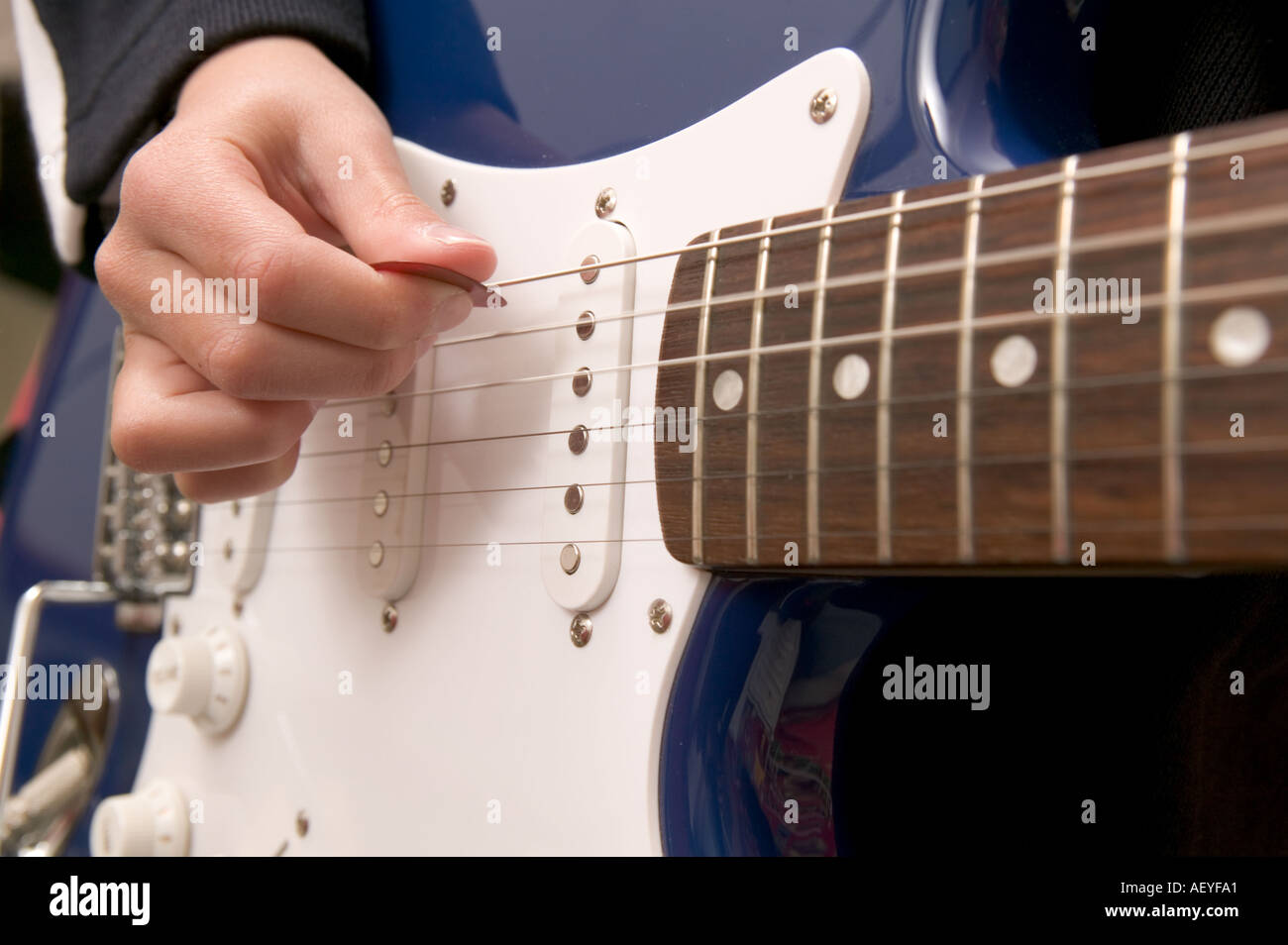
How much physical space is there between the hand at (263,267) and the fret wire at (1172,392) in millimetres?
307

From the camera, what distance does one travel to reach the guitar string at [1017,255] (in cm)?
27

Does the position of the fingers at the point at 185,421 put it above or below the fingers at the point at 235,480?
above

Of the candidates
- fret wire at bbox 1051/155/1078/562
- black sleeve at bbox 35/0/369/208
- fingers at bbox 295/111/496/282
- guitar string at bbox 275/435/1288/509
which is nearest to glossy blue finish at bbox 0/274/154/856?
black sleeve at bbox 35/0/369/208

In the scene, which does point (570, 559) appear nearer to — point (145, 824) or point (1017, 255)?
point (1017, 255)

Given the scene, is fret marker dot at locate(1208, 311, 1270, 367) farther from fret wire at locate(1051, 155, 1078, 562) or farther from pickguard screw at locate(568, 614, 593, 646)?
pickguard screw at locate(568, 614, 593, 646)

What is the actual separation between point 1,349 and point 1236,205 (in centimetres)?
144

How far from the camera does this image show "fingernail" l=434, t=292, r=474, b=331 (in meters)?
0.49

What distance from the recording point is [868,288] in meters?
0.36

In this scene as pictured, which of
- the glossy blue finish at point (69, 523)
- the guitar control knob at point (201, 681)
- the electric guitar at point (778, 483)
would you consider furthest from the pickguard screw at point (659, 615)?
the glossy blue finish at point (69, 523)

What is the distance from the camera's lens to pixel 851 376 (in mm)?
360

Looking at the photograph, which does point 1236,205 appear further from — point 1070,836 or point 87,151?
point 87,151

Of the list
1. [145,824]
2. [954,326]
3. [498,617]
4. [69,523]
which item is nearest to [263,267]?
[498,617]

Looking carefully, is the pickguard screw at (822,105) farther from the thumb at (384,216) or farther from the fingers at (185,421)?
the fingers at (185,421)
